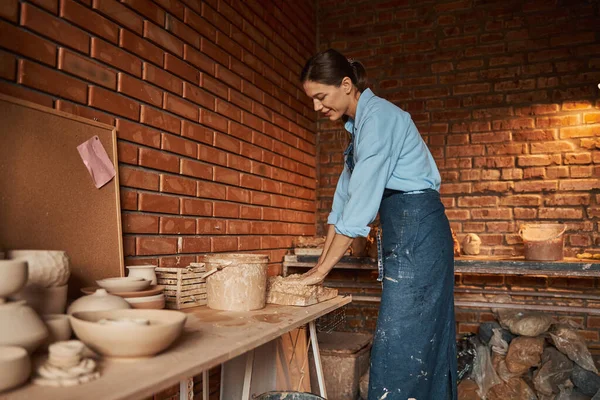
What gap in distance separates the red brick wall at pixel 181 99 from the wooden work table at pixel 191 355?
60cm

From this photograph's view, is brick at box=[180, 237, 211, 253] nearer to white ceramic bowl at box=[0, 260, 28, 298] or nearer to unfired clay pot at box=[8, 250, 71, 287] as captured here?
unfired clay pot at box=[8, 250, 71, 287]

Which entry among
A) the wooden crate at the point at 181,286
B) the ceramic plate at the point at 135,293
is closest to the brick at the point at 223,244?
the wooden crate at the point at 181,286

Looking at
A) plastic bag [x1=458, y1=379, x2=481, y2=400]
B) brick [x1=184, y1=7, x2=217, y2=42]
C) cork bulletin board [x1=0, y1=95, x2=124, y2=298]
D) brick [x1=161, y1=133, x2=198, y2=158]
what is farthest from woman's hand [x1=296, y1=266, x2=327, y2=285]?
plastic bag [x1=458, y1=379, x2=481, y2=400]

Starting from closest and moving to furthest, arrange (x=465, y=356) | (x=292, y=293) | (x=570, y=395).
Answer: (x=292, y=293) < (x=570, y=395) < (x=465, y=356)

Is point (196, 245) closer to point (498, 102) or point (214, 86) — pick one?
point (214, 86)

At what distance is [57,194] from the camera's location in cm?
149

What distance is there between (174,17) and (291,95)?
1.38 meters

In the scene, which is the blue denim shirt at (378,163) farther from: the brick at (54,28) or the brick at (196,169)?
the brick at (54,28)

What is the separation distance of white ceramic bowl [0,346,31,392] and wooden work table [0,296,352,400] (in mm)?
18

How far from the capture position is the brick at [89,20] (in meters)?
1.55

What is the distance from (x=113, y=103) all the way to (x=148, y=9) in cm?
47

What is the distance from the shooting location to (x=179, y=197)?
6.90 ft

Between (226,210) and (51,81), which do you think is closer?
(51,81)

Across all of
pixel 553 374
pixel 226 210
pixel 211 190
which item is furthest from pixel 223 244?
pixel 553 374
